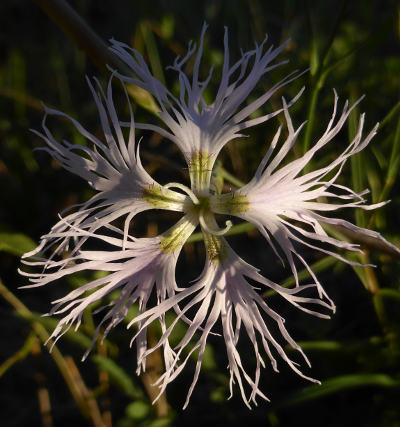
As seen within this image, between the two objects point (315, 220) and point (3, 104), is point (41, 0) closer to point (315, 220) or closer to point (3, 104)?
point (315, 220)

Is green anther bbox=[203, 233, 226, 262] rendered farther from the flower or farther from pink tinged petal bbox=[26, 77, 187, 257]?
pink tinged petal bbox=[26, 77, 187, 257]

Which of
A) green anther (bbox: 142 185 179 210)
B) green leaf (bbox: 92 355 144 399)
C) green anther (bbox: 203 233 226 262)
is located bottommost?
green leaf (bbox: 92 355 144 399)

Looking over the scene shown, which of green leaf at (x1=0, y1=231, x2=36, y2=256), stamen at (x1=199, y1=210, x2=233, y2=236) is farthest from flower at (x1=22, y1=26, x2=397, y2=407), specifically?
green leaf at (x1=0, y1=231, x2=36, y2=256)

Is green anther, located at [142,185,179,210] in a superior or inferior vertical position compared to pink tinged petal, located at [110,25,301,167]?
inferior

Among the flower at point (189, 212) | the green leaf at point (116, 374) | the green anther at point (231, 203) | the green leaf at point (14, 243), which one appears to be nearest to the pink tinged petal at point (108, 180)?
the flower at point (189, 212)

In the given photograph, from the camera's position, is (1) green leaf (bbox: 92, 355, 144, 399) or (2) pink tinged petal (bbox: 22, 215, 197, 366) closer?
(2) pink tinged petal (bbox: 22, 215, 197, 366)

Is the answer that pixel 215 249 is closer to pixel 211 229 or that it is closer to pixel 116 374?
pixel 211 229

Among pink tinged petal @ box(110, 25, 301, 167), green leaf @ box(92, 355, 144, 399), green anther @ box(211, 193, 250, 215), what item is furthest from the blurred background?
green anther @ box(211, 193, 250, 215)
